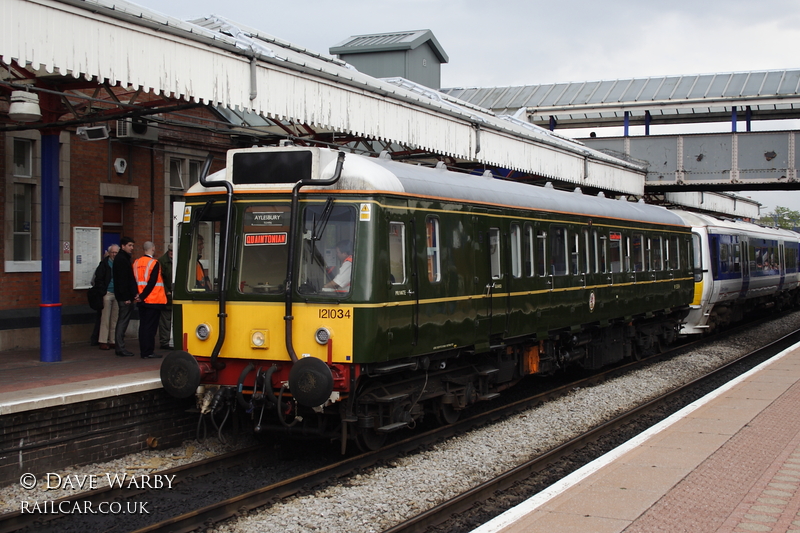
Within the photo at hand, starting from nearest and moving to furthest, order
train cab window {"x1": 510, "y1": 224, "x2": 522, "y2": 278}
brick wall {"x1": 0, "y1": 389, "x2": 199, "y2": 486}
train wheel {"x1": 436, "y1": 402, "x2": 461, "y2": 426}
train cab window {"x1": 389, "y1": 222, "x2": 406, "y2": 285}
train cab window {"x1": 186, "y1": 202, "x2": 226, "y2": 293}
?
brick wall {"x1": 0, "y1": 389, "x2": 199, "y2": 486} < train cab window {"x1": 389, "y1": 222, "x2": 406, "y2": 285} < train cab window {"x1": 186, "y1": 202, "x2": 226, "y2": 293} < train wheel {"x1": 436, "y1": 402, "x2": 461, "y2": 426} < train cab window {"x1": 510, "y1": 224, "x2": 522, "y2": 278}

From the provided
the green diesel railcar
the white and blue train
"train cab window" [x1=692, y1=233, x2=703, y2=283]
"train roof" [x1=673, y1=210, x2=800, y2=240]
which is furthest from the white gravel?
"train roof" [x1=673, y1=210, x2=800, y2=240]

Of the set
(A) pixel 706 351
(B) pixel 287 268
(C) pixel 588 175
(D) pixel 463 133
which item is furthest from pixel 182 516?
(C) pixel 588 175

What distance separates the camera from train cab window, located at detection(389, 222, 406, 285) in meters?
8.22

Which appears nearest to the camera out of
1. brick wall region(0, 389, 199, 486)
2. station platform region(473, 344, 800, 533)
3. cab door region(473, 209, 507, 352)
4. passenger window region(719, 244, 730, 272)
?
station platform region(473, 344, 800, 533)

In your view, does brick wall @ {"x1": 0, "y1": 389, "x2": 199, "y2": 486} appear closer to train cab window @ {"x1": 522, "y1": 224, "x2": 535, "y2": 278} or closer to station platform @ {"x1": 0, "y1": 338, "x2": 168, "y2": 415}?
station platform @ {"x1": 0, "y1": 338, "x2": 168, "y2": 415}

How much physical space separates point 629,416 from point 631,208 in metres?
5.98

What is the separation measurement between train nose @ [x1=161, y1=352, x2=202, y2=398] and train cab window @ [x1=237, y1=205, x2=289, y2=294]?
881 mm

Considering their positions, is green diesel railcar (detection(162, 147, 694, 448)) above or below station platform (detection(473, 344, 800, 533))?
above

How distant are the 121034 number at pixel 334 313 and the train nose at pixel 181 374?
1.40m

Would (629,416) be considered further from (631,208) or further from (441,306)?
(631,208)

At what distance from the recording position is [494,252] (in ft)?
33.8

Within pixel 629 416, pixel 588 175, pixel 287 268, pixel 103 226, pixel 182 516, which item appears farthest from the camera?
pixel 588 175

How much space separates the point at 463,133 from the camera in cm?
1520

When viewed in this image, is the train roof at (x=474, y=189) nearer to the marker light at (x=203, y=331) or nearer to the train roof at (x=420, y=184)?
the train roof at (x=420, y=184)
